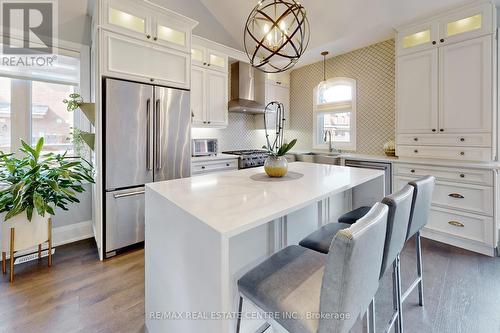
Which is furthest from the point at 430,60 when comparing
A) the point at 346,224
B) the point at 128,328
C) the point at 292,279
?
the point at 128,328

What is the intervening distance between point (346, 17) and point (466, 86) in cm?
174

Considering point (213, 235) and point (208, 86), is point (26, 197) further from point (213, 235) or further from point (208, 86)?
point (208, 86)

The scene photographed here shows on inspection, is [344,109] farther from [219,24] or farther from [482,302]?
[482,302]

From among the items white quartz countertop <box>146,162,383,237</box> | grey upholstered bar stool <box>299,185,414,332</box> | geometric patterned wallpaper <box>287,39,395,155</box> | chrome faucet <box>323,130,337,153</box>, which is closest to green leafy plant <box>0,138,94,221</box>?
white quartz countertop <box>146,162,383,237</box>

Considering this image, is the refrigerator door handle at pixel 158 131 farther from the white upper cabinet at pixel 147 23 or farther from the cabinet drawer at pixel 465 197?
the cabinet drawer at pixel 465 197

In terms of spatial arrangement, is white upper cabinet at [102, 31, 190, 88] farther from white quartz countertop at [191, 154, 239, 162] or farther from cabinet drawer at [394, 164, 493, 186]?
cabinet drawer at [394, 164, 493, 186]

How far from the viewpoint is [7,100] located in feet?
8.60

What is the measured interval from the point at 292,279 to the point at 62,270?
7.82 feet

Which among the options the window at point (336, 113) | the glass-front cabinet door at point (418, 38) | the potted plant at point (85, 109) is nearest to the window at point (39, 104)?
the potted plant at point (85, 109)

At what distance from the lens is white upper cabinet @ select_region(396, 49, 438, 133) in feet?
9.70

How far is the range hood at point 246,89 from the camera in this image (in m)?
4.08

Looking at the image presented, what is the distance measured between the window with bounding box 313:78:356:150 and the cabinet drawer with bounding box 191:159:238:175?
6.58ft

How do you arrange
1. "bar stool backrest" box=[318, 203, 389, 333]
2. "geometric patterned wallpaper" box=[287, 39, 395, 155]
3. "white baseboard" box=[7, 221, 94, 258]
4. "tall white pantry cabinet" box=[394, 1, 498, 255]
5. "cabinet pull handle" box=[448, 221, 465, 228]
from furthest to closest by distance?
"geometric patterned wallpaper" box=[287, 39, 395, 155] < "white baseboard" box=[7, 221, 94, 258] < "cabinet pull handle" box=[448, 221, 465, 228] < "tall white pantry cabinet" box=[394, 1, 498, 255] < "bar stool backrest" box=[318, 203, 389, 333]

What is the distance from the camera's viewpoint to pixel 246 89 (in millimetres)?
4219
